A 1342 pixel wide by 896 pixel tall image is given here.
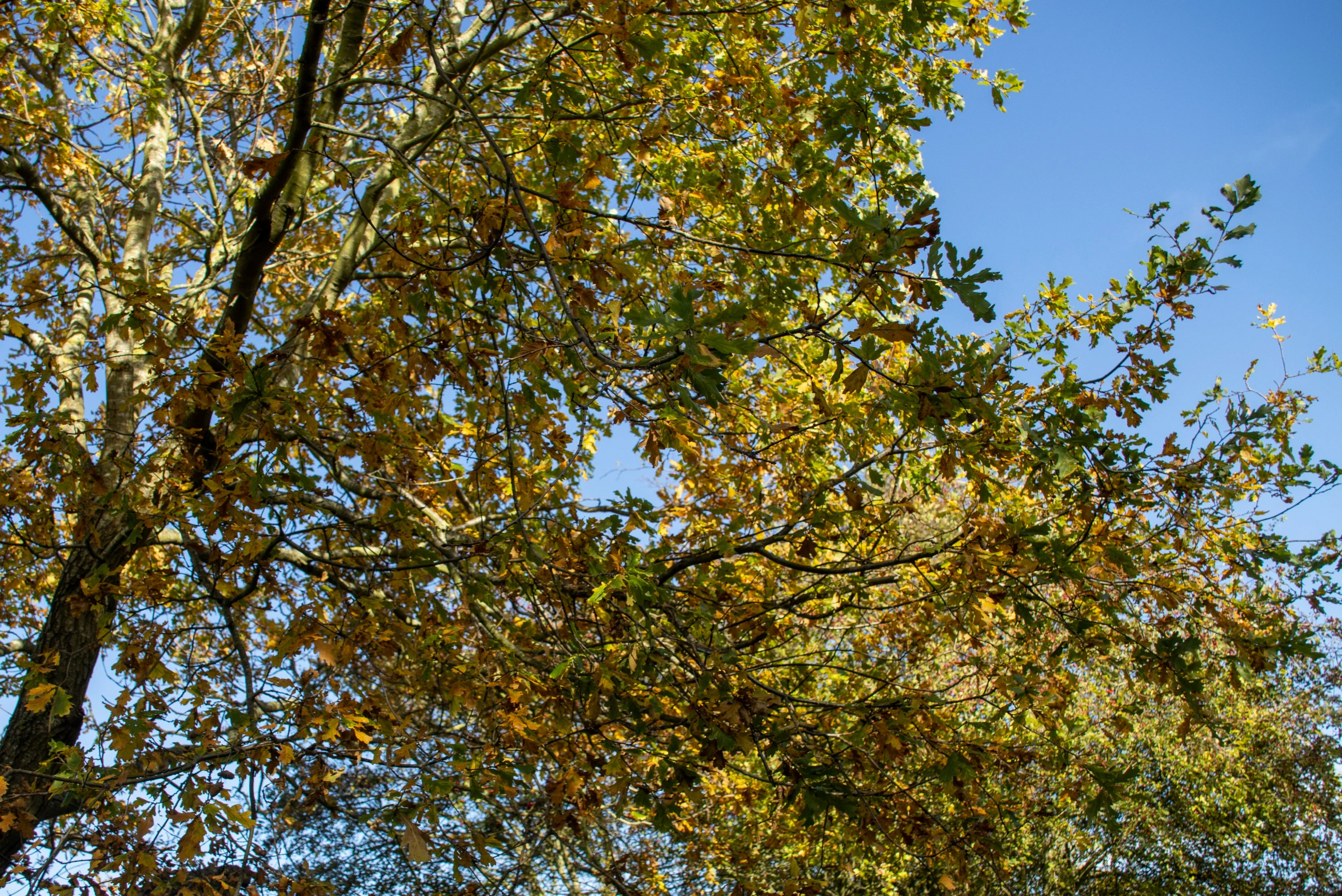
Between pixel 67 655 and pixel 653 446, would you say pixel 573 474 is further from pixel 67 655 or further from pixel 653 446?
pixel 67 655

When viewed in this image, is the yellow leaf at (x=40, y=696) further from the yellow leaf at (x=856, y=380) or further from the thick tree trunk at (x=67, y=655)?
the yellow leaf at (x=856, y=380)

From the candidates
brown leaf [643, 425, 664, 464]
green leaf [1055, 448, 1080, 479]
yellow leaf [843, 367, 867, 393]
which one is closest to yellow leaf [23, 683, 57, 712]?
brown leaf [643, 425, 664, 464]

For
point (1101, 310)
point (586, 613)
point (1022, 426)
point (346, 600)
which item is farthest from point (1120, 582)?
point (346, 600)

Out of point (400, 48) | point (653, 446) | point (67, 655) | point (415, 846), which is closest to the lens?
point (415, 846)

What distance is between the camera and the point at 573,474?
4.28 metres

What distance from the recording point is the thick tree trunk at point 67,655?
3.95 m

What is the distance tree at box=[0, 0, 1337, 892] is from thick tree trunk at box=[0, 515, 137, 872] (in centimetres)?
3

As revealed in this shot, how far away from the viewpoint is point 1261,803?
31.8 feet

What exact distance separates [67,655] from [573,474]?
9.46 feet

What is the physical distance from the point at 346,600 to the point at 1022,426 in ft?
11.1

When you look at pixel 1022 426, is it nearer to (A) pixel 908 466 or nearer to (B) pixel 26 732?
(A) pixel 908 466

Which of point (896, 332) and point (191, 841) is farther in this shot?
point (191, 841)

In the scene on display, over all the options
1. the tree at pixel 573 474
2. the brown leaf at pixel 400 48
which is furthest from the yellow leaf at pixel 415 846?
the brown leaf at pixel 400 48

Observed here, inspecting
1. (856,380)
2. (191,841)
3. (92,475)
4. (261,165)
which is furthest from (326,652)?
(856,380)
